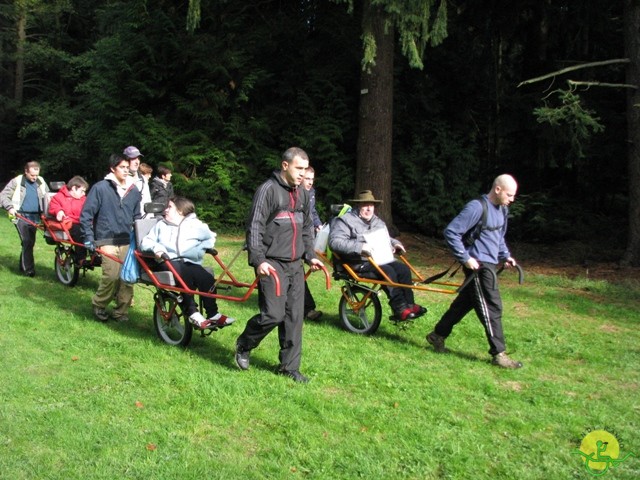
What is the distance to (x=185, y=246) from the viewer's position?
6.61m

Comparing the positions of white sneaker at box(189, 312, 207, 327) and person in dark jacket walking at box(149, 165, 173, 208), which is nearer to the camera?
white sneaker at box(189, 312, 207, 327)

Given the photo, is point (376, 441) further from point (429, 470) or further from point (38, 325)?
point (38, 325)

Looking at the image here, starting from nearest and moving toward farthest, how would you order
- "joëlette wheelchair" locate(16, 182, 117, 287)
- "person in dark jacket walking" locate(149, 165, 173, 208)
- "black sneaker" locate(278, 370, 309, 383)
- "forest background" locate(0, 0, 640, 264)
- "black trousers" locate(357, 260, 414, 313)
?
1. "black sneaker" locate(278, 370, 309, 383)
2. "black trousers" locate(357, 260, 414, 313)
3. "joëlette wheelchair" locate(16, 182, 117, 287)
4. "person in dark jacket walking" locate(149, 165, 173, 208)
5. "forest background" locate(0, 0, 640, 264)

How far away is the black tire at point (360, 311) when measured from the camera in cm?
715

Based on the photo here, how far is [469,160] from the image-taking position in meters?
15.9

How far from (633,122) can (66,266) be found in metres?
10.3

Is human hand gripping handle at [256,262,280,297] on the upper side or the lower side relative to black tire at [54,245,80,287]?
upper

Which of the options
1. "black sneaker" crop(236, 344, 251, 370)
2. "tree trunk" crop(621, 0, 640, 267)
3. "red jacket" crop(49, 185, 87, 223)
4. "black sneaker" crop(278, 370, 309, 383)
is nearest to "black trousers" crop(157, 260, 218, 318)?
"black sneaker" crop(236, 344, 251, 370)

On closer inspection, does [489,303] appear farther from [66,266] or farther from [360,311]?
[66,266]

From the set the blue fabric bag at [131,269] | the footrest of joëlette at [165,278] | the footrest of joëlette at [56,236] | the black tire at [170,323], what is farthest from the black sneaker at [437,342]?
the footrest of joëlette at [56,236]

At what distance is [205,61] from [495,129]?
25.2 ft

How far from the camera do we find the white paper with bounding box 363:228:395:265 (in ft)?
23.7

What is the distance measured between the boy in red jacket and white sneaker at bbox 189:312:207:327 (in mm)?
3744

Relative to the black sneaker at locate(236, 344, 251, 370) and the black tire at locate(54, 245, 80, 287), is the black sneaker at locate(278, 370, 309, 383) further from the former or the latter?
the black tire at locate(54, 245, 80, 287)
